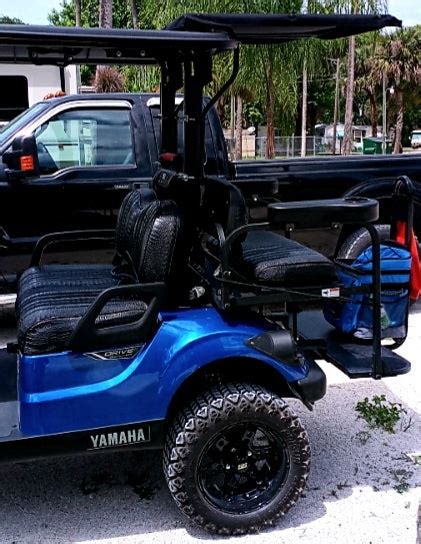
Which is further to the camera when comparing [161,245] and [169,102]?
[169,102]

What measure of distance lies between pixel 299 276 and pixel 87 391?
99 cm

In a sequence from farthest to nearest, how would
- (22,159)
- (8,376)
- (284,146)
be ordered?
(284,146) → (22,159) → (8,376)

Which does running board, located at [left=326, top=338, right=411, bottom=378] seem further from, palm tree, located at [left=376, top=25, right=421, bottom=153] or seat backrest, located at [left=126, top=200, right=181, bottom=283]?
palm tree, located at [left=376, top=25, right=421, bottom=153]

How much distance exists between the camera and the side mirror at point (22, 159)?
5266 millimetres

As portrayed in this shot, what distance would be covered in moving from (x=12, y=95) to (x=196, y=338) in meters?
8.08

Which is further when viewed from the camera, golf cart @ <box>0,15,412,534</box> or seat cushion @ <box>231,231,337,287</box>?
seat cushion @ <box>231,231,337,287</box>

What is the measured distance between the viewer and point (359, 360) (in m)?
3.36

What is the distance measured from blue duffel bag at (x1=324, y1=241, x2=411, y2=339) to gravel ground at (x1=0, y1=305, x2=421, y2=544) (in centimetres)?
67

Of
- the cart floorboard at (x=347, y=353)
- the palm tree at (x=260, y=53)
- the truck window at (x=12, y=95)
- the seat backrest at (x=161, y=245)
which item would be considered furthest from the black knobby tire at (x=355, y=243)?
the palm tree at (x=260, y=53)

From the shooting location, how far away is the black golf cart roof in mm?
2740

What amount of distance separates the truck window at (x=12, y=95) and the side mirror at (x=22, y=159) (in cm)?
486

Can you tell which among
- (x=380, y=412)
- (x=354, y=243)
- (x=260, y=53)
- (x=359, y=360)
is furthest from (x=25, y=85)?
(x=359, y=360)

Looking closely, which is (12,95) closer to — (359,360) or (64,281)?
(64,281)

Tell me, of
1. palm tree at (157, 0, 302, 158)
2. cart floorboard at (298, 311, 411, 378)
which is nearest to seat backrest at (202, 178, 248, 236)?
cart floorboard at (298, 311, 411, 378)
